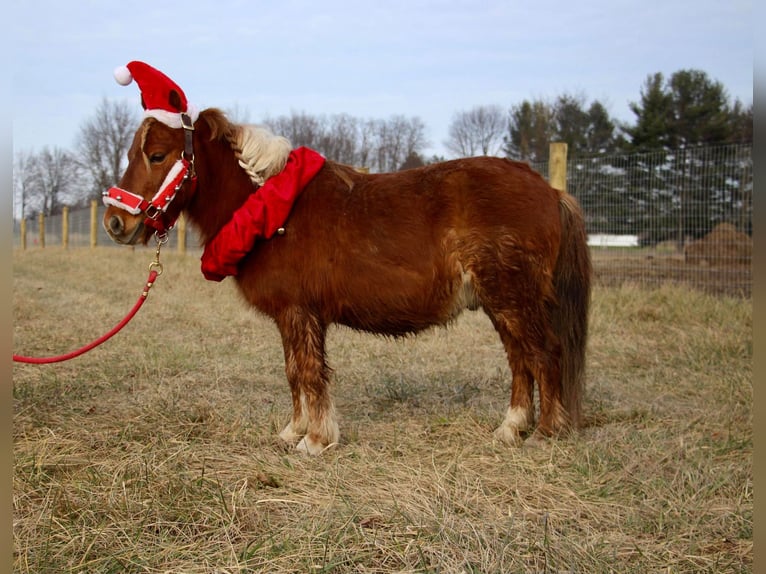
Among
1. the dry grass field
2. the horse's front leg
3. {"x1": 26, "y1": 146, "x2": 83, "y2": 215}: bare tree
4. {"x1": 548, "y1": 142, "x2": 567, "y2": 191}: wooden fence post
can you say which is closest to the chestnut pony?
the horse's front leg

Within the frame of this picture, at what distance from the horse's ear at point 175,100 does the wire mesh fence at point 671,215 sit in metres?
7.78

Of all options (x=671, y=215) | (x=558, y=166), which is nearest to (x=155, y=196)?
(x=558, y=166)

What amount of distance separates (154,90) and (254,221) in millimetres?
972

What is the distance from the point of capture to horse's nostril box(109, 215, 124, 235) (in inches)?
141

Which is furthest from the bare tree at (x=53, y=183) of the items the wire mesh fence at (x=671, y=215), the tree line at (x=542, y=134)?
the wire mesh fence at (x=671, y=215)

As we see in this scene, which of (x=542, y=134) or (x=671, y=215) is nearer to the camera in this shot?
(x=671, y=215)

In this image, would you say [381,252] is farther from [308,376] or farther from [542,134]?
[542,134]

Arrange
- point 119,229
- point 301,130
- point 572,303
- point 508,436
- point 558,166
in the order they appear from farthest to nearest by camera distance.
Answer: point 301,130 → point 558,166 → point 572,303 → point 508,436 → point 119,229

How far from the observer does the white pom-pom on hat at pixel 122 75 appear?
3621 mm

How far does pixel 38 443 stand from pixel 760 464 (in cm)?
358

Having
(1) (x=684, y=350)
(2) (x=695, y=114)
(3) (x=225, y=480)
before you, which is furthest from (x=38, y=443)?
(2) (x=695, y=114)

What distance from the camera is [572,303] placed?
4.11 meters

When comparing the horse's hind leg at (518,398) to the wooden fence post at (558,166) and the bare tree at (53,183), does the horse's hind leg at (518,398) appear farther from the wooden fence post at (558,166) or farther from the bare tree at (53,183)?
the bare tree at (53,183)

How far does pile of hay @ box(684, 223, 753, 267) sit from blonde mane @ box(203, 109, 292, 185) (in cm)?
848
